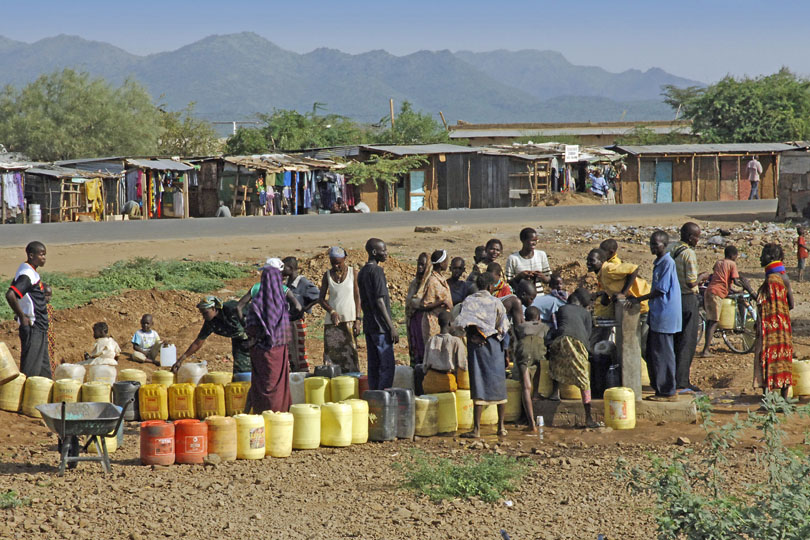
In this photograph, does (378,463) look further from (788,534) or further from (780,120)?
(780,120)

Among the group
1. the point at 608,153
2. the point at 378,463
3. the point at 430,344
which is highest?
the point at 608,153

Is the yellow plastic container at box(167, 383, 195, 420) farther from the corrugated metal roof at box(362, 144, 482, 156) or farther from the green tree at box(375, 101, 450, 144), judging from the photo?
the green tree at box(375, 101, 450, 144)

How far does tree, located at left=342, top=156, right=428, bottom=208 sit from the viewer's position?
117 ft

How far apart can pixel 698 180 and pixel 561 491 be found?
36965 millimetres

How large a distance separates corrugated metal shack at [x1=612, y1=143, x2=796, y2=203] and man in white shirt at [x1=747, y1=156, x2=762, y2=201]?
81cm

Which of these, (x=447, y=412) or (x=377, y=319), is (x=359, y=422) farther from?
(x=377, y=319)

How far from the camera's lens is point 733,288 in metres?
12.3

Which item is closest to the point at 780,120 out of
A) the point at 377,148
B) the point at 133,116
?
the point at 377,148

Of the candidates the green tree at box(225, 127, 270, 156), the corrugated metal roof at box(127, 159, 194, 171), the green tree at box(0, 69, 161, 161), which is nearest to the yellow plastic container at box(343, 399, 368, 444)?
the corrugated metal roof at box(127, 159, 194, 171)

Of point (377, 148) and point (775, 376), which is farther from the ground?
point (377, 148)

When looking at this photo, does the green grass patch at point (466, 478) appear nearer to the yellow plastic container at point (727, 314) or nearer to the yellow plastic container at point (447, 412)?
the yellow plastic container at point (447, 412)

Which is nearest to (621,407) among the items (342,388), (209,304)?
(342,388)

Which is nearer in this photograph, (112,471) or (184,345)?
(112,471)

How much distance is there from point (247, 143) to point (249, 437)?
37266 millimetres
